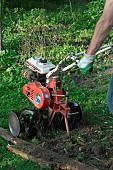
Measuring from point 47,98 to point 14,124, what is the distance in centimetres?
55

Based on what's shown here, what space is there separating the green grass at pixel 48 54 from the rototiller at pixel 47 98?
337mm

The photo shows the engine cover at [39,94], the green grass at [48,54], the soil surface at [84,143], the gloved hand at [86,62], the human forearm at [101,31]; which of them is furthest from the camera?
the green grass at [48,54]

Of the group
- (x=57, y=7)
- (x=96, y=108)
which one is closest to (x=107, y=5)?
(x=96, y=108)

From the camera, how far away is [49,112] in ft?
19.8

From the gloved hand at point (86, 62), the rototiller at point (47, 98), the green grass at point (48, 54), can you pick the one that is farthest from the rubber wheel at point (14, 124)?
the gloved hand at point (86, 62)

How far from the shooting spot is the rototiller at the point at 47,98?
588 centimetres

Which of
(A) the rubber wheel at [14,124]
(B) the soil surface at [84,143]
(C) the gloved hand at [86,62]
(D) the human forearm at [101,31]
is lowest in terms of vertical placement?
(B) the soil surface at [84,143]

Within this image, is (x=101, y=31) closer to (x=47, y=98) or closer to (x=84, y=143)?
(x=47, y=98)

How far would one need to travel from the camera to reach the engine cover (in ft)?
19.2

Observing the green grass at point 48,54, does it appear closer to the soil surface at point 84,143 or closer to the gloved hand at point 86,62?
the soil surface at point 84,143

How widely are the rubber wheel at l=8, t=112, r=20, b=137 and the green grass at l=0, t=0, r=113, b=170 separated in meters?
0.18

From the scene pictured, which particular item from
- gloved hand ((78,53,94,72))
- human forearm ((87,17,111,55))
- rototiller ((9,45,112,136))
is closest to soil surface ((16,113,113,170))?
rototiller ((9,45,112,136))

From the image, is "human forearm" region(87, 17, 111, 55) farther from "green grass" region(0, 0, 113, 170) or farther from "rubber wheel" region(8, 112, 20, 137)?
"rubber wheel" region(8, 112, 20, 137)

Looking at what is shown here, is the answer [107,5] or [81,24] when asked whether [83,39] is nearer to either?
[81,24]
